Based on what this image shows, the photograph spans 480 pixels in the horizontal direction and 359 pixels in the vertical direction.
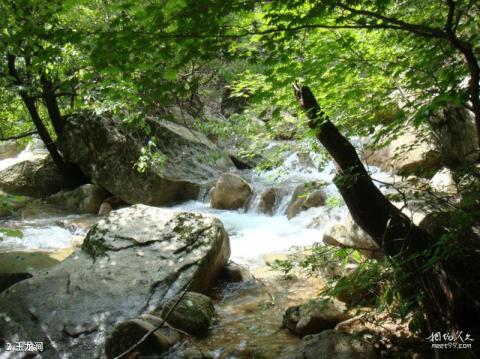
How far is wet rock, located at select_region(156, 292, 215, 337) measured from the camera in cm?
401

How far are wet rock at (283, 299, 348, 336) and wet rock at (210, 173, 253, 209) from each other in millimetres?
5990

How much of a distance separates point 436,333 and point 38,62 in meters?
3.35

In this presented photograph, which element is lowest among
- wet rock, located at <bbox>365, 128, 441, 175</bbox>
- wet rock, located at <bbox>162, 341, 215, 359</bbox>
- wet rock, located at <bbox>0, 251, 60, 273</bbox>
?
wet rock, located at <bbox>0, 251, 60, 273</bbox>

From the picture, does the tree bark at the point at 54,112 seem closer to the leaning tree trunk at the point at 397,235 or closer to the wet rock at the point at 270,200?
the wet rock at the point at 270,200

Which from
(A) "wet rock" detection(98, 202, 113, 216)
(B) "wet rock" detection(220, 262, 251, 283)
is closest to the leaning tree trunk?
(B) "wet rock" detection(220, 262, 251, 283)

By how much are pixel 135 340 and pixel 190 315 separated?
730mm

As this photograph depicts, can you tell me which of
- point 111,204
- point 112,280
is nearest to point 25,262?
point 112,280

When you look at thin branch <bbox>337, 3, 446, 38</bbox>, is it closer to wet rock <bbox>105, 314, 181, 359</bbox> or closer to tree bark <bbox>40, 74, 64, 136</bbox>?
wet rock <bbox>105, 314, 181, 359</bbox>

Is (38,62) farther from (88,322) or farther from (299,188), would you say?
(299,188)

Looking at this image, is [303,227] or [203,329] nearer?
[203,329]

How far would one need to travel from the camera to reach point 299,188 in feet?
30.5

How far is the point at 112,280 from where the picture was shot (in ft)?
15.2

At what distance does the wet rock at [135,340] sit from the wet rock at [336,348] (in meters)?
1.36

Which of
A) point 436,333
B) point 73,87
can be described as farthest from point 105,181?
point 436,333
